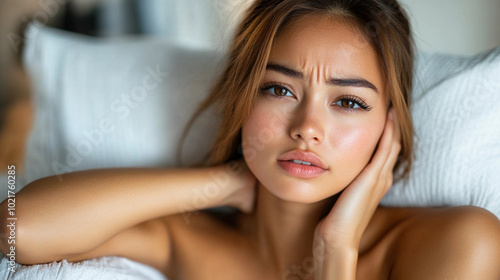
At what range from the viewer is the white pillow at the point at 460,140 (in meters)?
1.21

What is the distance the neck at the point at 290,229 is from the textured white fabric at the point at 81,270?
1.15 ft

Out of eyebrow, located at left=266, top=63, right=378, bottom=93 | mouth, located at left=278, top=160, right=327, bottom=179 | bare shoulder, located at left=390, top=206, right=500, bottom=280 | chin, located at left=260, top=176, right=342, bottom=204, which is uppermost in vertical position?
eyebrow, located at left=266, top=63, right=378, bottom=93

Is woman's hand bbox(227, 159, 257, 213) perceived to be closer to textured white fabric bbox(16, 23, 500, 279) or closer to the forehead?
textured white fabric bbox(16, 23, 500, 279)

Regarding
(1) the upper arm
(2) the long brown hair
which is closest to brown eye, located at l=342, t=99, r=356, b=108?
(2) the long brown hair

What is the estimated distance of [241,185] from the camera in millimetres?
1362

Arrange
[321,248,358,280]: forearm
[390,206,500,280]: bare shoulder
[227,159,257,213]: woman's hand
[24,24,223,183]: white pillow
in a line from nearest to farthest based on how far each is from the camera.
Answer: [390,206,500,280]: bare shoulder, [321,248,358,280]: forearm, [227,159,257,213]: woman's hand, [24,24,223,183]: white pillow

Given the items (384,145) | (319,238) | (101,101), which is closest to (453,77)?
(384,145)

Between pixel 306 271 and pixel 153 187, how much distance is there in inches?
17.9

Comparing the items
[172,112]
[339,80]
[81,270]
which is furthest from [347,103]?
[81,270]

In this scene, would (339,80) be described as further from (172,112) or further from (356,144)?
(172,112)

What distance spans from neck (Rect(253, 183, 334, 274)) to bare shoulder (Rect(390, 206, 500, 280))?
0.78ft

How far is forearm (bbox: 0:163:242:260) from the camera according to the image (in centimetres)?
114

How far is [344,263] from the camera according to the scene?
1107 mm

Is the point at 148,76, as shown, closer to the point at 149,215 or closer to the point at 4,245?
the point at 149,215
